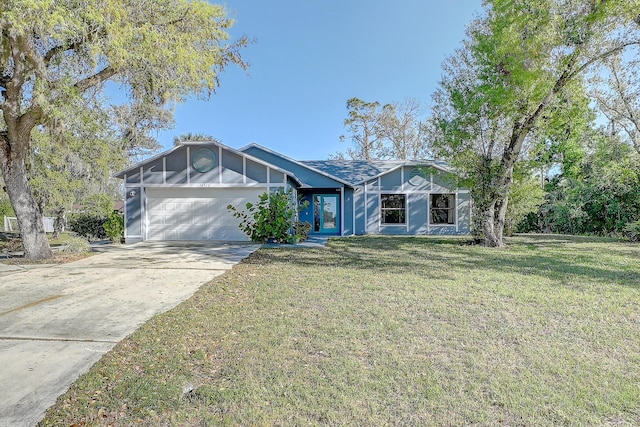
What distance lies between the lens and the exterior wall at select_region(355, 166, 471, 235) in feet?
57.5

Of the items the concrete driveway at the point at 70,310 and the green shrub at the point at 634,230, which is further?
the green shrub at the point at 634,230

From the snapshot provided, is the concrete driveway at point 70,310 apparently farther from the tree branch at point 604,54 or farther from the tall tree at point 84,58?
the tree branch at point 604,54

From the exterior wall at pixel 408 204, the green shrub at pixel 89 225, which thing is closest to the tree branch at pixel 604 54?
the exterior wall at pixel 408 204

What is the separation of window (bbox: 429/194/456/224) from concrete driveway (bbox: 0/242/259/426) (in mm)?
11907

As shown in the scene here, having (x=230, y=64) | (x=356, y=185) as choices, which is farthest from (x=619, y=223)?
(x=230, y=64)

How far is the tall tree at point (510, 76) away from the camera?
30.3 ft

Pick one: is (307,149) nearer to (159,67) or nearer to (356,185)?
(356,185)

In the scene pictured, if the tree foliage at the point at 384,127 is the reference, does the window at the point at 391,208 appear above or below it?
below

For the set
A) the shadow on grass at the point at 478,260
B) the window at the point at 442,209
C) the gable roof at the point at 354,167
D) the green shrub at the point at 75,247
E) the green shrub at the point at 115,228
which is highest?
the gable roof at the point at 354,167

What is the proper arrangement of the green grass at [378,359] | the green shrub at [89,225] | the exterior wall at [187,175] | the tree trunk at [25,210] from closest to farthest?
the green grass at [378,359]
the tree trunk at [25,210]
the exterior wall at [187,175]
the green shrub at [89,225]

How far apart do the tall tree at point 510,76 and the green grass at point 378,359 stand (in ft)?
20.0

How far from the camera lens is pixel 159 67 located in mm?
7855

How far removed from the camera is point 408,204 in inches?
694

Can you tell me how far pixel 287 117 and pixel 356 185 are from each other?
10569mm
